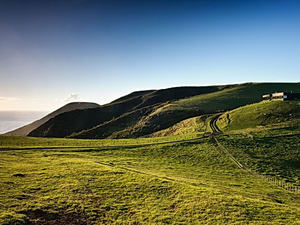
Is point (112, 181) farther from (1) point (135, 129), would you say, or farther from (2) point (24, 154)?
(1) point (135, 129)

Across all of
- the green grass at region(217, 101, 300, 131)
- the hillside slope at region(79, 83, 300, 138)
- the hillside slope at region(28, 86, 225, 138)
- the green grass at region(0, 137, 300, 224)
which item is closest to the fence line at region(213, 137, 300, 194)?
the green grass at region(0, 137, 300, 224)

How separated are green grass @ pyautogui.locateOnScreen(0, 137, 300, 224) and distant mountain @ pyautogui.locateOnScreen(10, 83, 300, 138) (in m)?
56.8

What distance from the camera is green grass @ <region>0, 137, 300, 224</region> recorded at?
20.9 metres

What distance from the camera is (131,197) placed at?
83.5 feet

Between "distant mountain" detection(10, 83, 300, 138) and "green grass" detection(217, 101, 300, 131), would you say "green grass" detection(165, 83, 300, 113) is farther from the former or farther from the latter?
"green grass" detection(217, 101, 300, 131)

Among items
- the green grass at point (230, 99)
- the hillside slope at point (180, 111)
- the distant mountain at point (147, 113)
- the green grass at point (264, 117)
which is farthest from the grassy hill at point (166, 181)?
the green grass at point (230, 99)

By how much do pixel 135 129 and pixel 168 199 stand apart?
72.9 meters

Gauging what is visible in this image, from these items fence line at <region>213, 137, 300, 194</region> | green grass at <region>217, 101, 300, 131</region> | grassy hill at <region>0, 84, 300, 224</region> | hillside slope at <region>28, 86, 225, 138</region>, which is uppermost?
hillside slope at <region>28, 86, 225, 138</region>

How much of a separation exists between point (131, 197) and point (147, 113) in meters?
97.5

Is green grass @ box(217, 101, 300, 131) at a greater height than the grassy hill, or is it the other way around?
green grass @ box(217, 101, 300, 131)

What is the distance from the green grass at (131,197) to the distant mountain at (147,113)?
56.8 meters

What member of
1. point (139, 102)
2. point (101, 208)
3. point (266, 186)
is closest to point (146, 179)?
point (101, 208)

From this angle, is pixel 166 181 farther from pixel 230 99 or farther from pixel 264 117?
pixel 230 99

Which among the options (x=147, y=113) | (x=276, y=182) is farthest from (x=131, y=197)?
(x=147, y=113)
